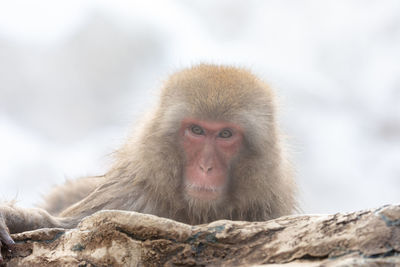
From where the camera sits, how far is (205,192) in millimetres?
3328

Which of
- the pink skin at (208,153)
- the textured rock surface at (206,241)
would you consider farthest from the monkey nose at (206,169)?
the textured rock surface at (206,241)

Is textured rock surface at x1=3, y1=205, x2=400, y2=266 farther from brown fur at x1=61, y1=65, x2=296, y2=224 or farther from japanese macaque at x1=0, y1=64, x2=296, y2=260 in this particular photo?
brown fur at x1=61, y1=65, x2=296, y2=224

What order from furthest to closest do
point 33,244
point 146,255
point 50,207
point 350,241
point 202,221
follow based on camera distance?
1. point 50,207
2. point 202,221
3. point 33,244
4. point 146,255
5. point 350,241

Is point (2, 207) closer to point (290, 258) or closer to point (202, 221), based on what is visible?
point (202, 221)

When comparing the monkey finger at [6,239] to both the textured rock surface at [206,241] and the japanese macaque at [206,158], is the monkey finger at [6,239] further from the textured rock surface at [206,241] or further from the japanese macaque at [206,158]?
the japanese macaque at [206,158]

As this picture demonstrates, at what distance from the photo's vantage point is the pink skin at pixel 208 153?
333 centimetres

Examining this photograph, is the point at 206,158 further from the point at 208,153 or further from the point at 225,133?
the point at 225,133

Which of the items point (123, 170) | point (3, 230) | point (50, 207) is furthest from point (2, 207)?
point (50, 207)

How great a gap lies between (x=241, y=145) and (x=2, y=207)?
1.39 m

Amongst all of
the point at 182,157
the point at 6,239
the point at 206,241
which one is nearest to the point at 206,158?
the point at 182,157

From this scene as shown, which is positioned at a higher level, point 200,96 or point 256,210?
point 200,96

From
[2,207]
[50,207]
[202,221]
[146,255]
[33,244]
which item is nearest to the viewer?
[146,255]

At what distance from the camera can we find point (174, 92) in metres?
3.65

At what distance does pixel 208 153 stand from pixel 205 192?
0.73ft
